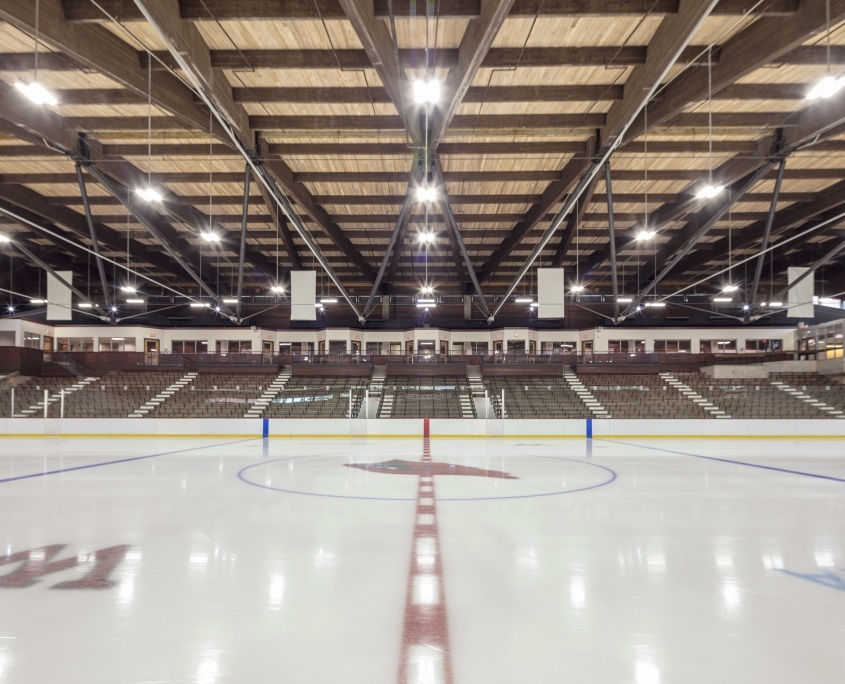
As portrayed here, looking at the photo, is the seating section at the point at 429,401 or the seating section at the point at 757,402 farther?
the seating section at the point at 429,401

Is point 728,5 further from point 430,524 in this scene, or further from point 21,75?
point 21,75

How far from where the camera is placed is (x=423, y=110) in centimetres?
1238

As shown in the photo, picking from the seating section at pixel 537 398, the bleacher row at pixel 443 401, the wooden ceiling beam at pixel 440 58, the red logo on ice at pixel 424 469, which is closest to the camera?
the red logo on ice at pixel 424 469

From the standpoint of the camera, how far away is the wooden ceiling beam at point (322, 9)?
956 centimetres

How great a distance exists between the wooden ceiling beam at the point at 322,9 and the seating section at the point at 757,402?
60.5ft

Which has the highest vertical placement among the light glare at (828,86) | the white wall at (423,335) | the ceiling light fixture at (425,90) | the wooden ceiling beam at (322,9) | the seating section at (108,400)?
the wooden ceiling beam at (322,9)

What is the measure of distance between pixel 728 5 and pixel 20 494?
562 inches

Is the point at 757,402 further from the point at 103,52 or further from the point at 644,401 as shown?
the point at 103,52

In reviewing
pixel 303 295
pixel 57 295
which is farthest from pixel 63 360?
pixel 303 295

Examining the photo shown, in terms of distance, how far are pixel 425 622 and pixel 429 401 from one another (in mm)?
20905

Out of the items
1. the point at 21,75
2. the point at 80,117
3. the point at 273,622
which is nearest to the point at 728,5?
the point at 273,622

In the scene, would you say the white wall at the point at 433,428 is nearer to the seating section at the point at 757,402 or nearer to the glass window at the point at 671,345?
the seating section at the point at 757,402

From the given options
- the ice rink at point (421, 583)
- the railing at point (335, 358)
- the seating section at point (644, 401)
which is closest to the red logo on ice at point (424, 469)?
the ice rink at point (421, 583)

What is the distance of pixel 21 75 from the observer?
446 inches
